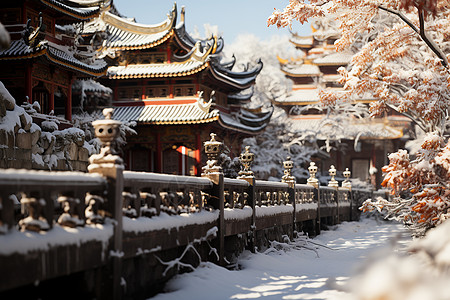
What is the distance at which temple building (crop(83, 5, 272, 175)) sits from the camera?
28625mm

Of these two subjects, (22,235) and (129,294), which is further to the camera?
(129,294)

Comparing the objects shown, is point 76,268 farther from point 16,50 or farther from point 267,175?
point 267,175

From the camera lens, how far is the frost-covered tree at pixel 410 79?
10.0m

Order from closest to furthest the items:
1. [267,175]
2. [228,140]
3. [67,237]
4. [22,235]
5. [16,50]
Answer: [22,235], [67,237], [16,50], [228,140], [267,175]

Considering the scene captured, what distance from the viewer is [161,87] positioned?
3012cm

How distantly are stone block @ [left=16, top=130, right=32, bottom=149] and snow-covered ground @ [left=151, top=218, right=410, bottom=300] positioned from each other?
292 inches

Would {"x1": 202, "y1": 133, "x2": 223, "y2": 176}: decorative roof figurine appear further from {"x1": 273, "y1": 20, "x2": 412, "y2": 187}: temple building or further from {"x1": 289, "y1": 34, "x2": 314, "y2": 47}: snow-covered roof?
{"x1": 289, "y1": 34, "x2": 314, "y2": 47}: snow-covered roof

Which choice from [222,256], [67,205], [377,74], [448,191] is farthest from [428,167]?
[67,205]

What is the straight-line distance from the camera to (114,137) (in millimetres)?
6625

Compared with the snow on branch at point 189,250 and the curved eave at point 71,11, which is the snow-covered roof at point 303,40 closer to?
the curved eave at point 71,11

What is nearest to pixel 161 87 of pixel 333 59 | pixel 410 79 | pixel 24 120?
pixel 24 120

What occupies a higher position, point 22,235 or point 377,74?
point 377,74

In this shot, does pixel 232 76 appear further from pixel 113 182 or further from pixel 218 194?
pixel 113 182

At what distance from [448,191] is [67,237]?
264 inches
